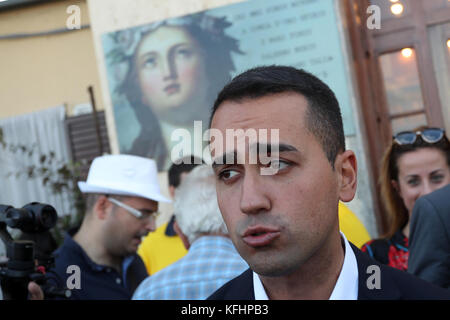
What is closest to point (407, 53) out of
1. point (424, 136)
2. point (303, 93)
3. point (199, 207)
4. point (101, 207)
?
point (424, 136)

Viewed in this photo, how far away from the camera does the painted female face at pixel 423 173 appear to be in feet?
10.6

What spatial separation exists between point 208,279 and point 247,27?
3719 mm

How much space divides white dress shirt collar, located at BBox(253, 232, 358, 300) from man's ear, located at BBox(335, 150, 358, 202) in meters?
0.14

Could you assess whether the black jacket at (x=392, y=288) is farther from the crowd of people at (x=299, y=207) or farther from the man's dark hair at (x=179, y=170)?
the man's dark hair at (x=179, y=170)

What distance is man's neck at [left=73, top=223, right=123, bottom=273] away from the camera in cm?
355

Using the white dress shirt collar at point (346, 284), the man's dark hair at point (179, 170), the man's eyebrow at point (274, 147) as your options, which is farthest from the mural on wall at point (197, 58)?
the man's eyebrow at point (274, 147)

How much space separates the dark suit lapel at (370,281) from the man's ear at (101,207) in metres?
2.37

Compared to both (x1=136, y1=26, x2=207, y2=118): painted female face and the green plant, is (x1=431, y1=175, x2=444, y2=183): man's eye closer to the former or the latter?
(x1=136, y1=26, x2=207, y2=118): painted female face

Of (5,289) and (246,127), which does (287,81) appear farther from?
(5,289)

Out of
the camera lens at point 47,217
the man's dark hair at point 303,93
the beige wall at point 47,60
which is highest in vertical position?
the beige wall at point 47,60

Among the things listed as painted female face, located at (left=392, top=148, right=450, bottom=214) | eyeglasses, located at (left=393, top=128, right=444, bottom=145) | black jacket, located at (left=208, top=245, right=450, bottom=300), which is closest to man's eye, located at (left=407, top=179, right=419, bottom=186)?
painted female face, located at (left=392, top=148, right=450, bottom=214)

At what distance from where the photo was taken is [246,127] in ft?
4.65

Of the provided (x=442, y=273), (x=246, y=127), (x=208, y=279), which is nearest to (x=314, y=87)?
(x=246, y=127)

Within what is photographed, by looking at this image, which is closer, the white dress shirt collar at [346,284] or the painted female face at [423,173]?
the white dress shirt collar at [346,284]
